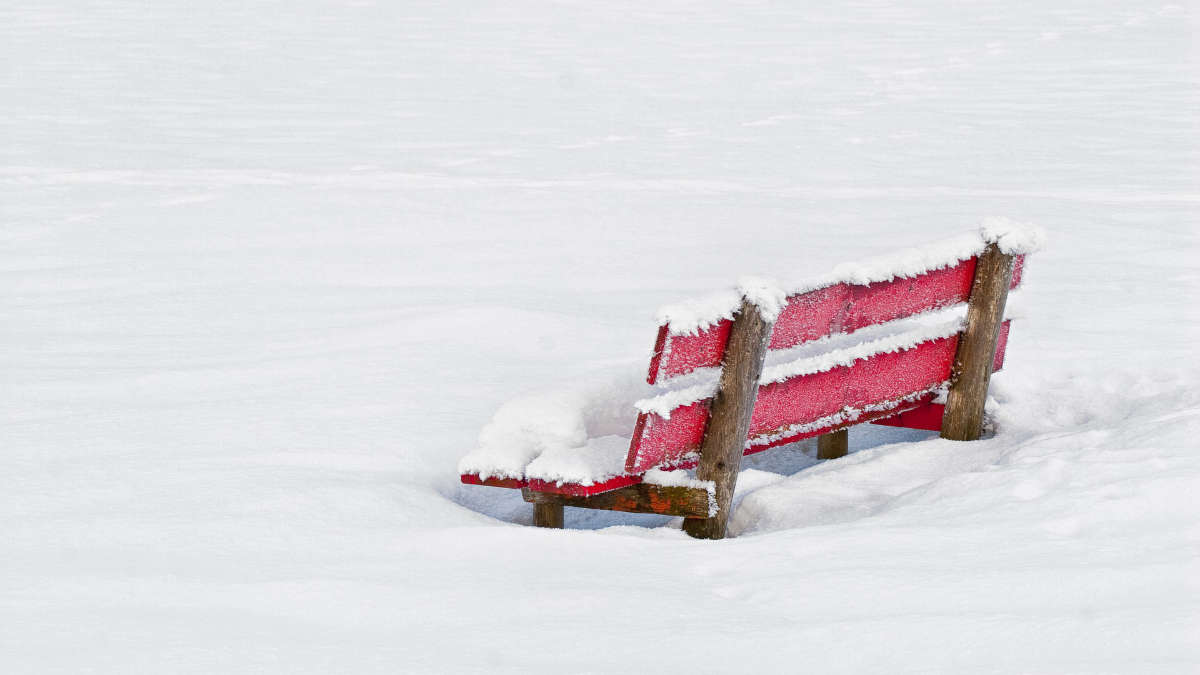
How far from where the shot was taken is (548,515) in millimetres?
3805

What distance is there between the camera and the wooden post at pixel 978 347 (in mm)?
4430

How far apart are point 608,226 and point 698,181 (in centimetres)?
180

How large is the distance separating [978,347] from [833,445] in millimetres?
687

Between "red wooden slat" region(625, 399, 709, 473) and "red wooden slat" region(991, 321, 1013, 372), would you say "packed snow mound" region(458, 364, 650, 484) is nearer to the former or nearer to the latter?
"red wooden slat" region(625, 399, 709, 473)

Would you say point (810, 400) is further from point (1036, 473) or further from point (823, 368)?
point (1036, 473)

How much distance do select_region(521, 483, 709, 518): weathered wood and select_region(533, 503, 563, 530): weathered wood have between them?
37mm

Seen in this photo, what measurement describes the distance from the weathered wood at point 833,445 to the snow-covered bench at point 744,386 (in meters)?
0.38

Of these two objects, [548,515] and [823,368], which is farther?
[823,368]

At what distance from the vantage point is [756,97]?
44.3ft

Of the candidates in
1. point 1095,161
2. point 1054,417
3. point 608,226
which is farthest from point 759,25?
point 1054,417

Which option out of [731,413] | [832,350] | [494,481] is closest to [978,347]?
[832,350]

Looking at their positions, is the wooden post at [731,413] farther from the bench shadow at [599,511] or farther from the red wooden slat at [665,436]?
the bench shadow at [599,511]

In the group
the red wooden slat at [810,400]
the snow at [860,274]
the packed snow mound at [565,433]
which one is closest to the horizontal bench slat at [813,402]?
the red wooden slat at [810,400]

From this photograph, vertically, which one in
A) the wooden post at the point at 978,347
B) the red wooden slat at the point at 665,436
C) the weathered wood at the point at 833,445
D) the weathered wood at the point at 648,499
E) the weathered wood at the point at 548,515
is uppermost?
the wooden post at the point at 978,347
